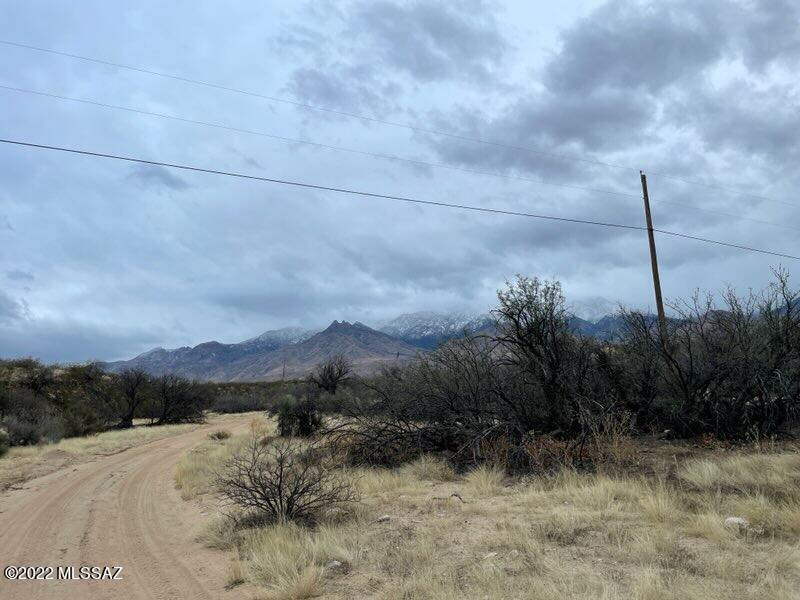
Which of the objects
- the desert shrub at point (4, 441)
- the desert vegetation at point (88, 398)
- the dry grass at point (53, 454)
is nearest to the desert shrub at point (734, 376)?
the dry grass at point (53, 454)

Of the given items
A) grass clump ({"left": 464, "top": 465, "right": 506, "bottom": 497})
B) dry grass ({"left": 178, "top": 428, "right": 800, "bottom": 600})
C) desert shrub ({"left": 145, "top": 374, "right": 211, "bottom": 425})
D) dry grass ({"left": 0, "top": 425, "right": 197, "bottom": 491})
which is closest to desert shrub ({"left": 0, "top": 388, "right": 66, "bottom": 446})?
dry grass ({"left": 0, "top": 425, "right": 197, "bottom": 491})

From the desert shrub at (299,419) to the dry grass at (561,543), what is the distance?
551 inches

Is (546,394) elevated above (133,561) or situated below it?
above

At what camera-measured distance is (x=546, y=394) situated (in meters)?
14.4

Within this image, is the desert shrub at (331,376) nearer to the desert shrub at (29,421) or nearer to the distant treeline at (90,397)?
the distant treeline at (90,397)

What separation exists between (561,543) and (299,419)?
18.6m

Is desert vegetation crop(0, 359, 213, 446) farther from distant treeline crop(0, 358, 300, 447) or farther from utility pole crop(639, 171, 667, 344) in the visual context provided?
utility pole crop(639, 171, 667, 344)

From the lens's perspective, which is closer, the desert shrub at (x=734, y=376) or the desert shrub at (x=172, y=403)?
the desert shrub at (x=734, y=376)

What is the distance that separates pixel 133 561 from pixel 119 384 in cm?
4485

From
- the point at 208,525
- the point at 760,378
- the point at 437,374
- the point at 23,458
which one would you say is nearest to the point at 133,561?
the point at 208,525

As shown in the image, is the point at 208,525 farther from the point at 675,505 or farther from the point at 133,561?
the point at 675,505

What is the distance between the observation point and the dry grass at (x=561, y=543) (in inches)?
209

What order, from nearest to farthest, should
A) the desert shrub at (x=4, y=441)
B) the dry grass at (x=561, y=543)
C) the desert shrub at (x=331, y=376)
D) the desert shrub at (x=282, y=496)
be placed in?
the dry grass at (x=561, y=543)
the desert shrub at (x=282, y=496)
the desert shrub at (x=4, y=441)
the desert shrub at (x=331, y=376)

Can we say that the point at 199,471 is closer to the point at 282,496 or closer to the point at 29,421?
the point at 282,496
